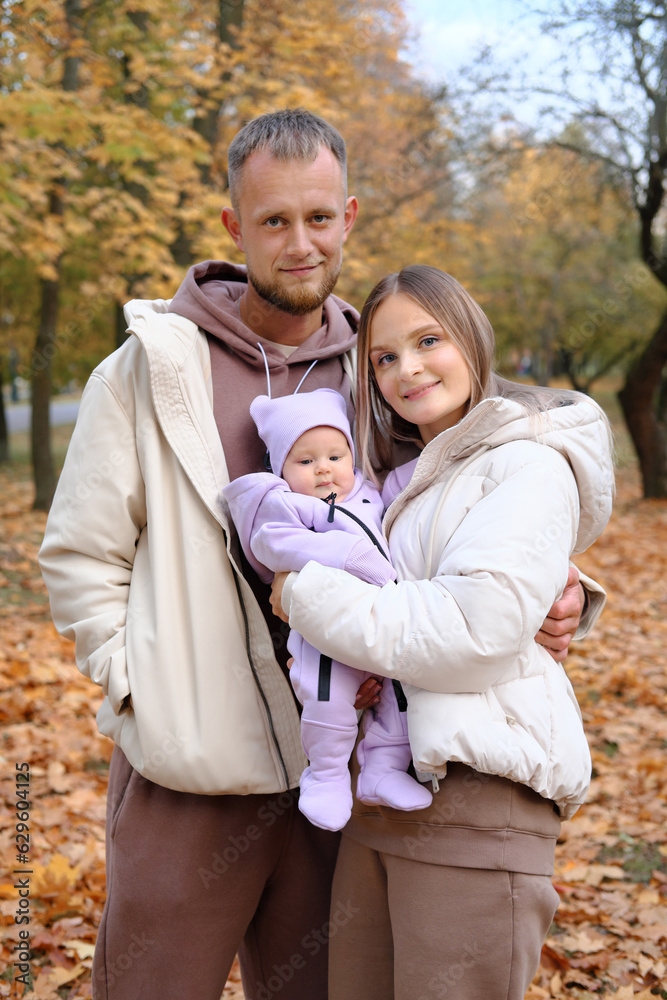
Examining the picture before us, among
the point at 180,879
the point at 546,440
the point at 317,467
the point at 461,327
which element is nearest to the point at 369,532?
the point at 317,467

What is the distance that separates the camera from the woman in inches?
74.9

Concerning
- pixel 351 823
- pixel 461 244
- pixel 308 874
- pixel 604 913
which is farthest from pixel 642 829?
pixel 461 244

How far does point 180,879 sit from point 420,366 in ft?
5.30

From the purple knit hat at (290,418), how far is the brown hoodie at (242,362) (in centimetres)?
11

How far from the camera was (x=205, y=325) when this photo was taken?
103 inches

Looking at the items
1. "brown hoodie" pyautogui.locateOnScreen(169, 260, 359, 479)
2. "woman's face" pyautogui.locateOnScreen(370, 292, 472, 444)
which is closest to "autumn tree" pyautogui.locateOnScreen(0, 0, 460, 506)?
"brown hoodie" pyautogui.locateOnScreen(169, 260, 359, 479)

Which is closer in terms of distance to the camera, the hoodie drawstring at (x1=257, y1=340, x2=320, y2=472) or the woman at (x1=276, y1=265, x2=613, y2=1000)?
the woman at (x1=276, y1=265, x2=613, y2=1000)

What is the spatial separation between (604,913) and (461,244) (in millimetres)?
21070

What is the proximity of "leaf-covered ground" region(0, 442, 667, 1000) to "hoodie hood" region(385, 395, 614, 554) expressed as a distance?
96.3 inches

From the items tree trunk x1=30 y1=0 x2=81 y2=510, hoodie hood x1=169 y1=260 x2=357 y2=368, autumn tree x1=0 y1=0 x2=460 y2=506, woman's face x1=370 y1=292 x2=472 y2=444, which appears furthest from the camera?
tree trunk x1=30 y1=0 x2=81 y2=510

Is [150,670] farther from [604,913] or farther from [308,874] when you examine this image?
[604,913]

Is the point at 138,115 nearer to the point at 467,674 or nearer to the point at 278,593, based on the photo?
the point at 278,593

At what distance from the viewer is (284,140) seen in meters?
2.54

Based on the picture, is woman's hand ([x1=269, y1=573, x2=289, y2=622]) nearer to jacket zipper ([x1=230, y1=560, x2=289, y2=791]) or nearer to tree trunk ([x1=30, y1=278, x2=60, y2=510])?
jacket zipper ([x1=230, y1=560, x2=289, y2=791])
